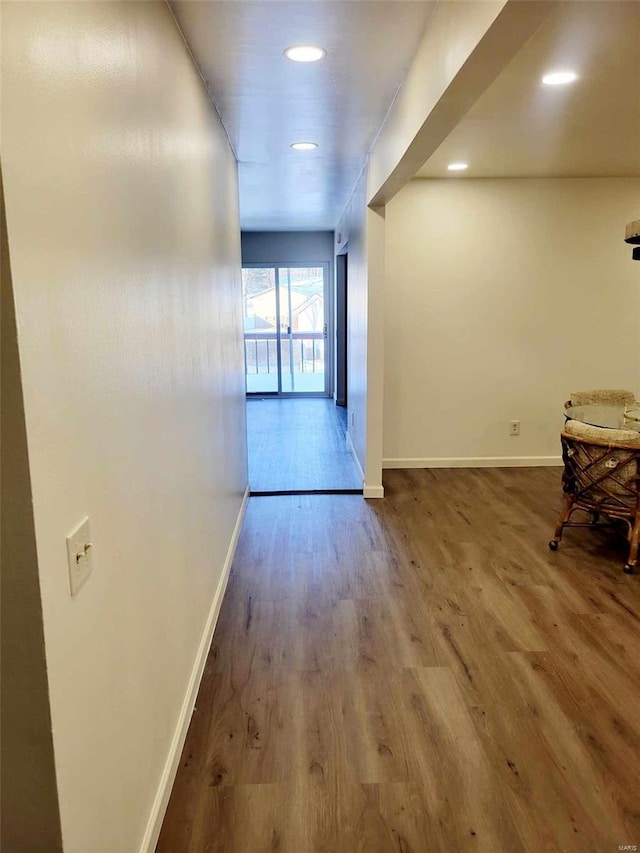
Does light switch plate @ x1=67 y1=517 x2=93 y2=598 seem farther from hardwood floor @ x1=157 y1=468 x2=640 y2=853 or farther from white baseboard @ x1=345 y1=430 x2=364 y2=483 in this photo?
white baseboard @ x1=345 y1=430 x2=364 y2=483

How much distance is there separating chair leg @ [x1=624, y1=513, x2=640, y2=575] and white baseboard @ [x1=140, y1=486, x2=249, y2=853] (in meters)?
2.20

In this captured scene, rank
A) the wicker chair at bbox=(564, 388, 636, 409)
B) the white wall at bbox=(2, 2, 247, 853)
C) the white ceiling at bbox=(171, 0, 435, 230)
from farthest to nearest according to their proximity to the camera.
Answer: the wicker chair at bbox=(564, 388, 636, 409) < the white ceiling at bbox=(171, 0, 435, 230) < the white wall at bbox=(2, 2, 247, 853)

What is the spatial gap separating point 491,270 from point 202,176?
3219 millimetres

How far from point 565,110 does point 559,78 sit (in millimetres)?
504

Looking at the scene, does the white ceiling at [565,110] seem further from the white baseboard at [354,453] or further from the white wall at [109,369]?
the white baseboard at [354,453]

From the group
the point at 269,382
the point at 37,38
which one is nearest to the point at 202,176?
the point at 37,38

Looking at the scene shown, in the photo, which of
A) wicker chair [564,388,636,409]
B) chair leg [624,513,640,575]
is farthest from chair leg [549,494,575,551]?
wicker chair [564,388,636,409]

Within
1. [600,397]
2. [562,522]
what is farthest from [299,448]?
[562,522]

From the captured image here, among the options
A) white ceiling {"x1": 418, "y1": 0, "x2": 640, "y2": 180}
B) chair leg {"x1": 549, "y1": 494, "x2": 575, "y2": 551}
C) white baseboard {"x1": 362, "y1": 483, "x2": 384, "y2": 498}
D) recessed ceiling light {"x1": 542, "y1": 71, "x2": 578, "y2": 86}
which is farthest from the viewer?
white baseboard {"x1": 362, "y1": 483, "x2": 384, "y2": 498}

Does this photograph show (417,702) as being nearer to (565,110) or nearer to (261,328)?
(565,110)

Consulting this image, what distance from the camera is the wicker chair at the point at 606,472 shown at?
10.4 ft

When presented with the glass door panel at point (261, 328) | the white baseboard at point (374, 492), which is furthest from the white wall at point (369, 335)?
the glass door panel at point (261, 328)

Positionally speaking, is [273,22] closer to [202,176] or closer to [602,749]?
[202,176]

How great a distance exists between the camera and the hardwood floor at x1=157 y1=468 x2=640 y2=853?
65.6 inches
